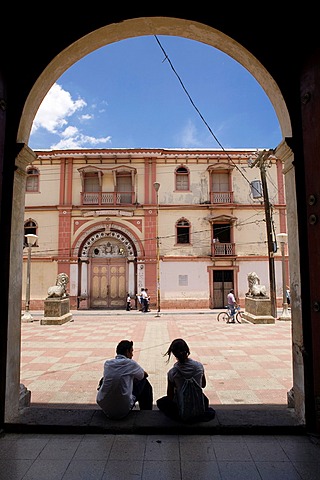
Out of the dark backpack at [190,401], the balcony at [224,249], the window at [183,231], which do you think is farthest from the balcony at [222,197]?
the dark backpack at [190,401]

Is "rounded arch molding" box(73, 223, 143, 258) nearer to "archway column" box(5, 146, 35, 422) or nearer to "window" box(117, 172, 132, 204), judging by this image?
"window" box(117, 172, 132, 204)

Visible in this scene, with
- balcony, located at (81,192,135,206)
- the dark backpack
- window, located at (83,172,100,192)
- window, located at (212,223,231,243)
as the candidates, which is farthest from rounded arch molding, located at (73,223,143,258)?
the dark backpack

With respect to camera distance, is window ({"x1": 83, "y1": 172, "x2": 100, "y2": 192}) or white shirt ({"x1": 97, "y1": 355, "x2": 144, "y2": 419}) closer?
white shirt ({"x1": 97, "y1": 355, "x2": 144, "y2": 419})

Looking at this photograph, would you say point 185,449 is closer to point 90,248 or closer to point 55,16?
point 55,16

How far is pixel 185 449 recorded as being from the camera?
2.55 meters

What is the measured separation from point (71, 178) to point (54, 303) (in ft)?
34.8

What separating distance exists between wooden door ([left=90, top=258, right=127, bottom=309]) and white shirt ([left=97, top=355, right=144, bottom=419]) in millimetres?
17159

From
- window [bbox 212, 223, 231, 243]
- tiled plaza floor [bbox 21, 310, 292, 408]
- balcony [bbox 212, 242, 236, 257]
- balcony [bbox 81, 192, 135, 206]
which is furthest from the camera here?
window [bbox 212, 223, 231, 243]

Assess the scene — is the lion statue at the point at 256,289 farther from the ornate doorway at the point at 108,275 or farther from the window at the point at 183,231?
the ornate doorway at the point at 108,275

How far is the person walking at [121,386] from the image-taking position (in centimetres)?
300

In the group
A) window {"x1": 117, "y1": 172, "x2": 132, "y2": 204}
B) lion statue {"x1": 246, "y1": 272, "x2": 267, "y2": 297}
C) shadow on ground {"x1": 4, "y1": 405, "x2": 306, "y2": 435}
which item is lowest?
shadow on ground {"x1": 4, "y1": 405, "x2": 306, "y2": 435}

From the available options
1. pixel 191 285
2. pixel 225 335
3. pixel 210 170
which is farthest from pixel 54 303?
pixel 210 170

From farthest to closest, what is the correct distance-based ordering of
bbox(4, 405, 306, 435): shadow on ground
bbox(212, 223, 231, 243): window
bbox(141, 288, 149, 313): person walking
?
bbox(212, 223, 231, 243): window → bbox(141, 288, 149, 313): person walking → bbox(4, 405, 306, 435): shadow on ground

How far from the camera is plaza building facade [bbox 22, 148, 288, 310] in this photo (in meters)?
20.0
